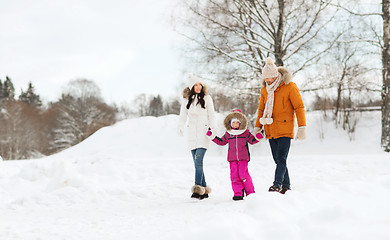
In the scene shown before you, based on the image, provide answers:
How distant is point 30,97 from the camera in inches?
2707

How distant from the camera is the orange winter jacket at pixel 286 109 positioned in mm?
4551

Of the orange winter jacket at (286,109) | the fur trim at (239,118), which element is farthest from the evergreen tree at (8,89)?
the orange winter jacket at (286,109)

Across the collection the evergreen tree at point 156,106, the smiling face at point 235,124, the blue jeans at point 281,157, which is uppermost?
the evergreen tree at point 156,106

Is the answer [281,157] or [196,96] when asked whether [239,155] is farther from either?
[196,96]

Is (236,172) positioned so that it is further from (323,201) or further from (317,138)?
(317,138)

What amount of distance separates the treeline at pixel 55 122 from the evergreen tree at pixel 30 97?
21.6 meters

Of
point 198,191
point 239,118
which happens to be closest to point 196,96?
point 239,118

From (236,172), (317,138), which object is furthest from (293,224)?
(317,138)

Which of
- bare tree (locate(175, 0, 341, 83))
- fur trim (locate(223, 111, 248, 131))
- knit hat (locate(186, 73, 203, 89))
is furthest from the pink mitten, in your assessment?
bare tree (locate(175, 0, 341, 83))

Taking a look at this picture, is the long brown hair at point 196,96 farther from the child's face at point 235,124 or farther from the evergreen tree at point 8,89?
the evergreen tree at point 8,89

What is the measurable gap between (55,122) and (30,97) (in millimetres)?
27213

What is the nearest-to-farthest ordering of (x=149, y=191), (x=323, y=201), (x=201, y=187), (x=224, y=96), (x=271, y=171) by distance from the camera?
(x=323, y=201), (x=201, y=187), (x=149, y=191), (x=271, y=171), (x=224, y=96)

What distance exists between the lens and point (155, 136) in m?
19.7

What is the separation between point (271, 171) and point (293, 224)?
542 cm
